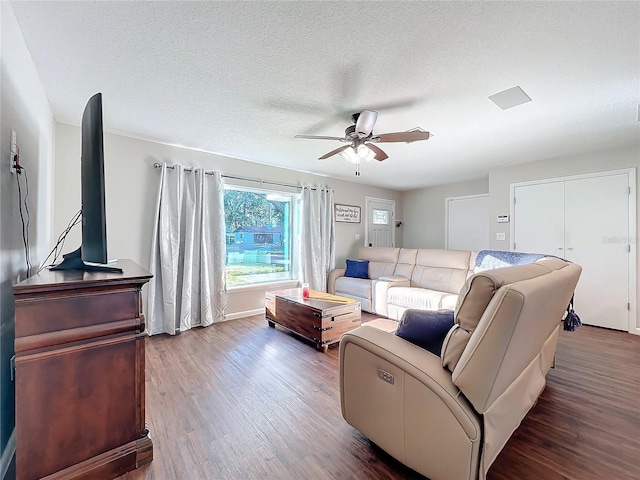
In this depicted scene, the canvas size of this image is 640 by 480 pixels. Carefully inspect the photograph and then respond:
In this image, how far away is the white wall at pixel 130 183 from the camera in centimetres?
283

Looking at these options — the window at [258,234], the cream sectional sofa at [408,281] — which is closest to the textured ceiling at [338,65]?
the window at [258,234]

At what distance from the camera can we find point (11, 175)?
4.81ft

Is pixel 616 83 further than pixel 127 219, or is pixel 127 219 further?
pixel 127 219

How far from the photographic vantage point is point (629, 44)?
159 cm

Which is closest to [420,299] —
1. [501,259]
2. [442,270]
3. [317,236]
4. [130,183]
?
[442,270]

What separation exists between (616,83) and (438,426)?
271 centimetres

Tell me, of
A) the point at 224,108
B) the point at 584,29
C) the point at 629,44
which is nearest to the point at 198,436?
the point at 224,108

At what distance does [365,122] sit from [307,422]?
226 cm

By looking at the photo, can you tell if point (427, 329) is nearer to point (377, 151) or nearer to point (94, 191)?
point (377, 151)

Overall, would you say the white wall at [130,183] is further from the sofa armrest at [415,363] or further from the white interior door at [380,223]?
the sofa armrest at [415,363]

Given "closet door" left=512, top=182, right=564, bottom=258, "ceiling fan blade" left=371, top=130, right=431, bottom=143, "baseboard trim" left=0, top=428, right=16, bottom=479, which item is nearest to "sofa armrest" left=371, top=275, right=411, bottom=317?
"closet door" left=512, top=182, right=564, bottom=258

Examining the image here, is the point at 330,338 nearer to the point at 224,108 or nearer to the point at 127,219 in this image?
the point at 224,108

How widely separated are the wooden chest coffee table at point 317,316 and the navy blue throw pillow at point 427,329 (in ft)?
4.71

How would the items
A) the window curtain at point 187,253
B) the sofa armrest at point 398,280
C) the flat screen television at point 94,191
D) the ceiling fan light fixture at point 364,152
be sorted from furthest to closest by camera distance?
the sofa armrest at point 398,280, the window curtain at point 187,253, the ceiling fan light fixture at point 364,152, the flat screen television at point 94,191
